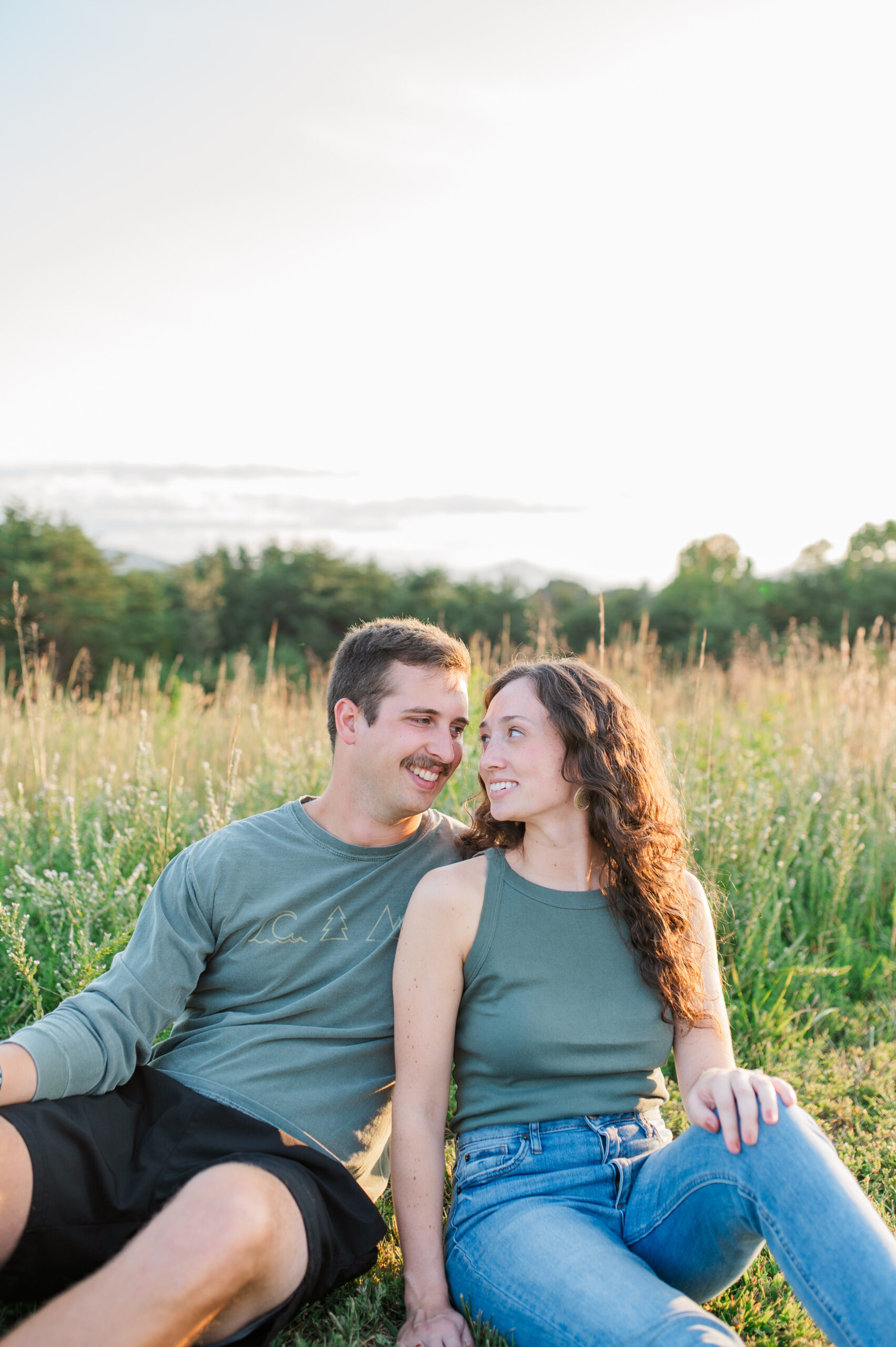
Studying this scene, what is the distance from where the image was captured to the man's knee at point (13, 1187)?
1.62m

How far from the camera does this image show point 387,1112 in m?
2.07

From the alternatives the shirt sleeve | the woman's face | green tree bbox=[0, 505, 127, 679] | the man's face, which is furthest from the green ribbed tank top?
green tree bbox=[0, 505, 127, 679]

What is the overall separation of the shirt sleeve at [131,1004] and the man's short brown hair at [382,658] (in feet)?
1.75

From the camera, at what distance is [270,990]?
2.00 m

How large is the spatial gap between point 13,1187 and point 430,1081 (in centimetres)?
77

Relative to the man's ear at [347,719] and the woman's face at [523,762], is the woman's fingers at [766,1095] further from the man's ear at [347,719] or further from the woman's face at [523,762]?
the man's ear at [347,719]

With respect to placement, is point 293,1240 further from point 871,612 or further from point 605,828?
point 871,612

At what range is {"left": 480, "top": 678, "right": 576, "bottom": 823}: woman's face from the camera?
6.67ft

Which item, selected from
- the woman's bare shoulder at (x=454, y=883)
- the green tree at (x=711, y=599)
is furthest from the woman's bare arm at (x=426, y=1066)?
the green tree at (x=711, y=599)

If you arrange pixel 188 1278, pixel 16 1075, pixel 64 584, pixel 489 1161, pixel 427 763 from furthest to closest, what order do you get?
pixel 64 584, pixel 427 763, pixel 489 1161, pixel 16 1075, pixel 188 1278

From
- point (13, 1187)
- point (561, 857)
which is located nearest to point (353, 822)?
point (561, 857)

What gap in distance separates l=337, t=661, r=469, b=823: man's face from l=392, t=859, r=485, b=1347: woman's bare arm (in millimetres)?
218

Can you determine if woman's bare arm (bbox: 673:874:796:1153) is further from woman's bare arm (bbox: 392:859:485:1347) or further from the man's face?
the man's face

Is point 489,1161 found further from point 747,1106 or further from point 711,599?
point 711,599
